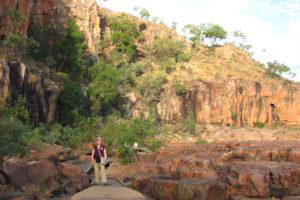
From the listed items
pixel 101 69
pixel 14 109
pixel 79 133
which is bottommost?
pixel 79 133

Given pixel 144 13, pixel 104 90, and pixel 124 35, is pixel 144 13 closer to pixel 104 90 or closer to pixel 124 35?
pixel 124 35

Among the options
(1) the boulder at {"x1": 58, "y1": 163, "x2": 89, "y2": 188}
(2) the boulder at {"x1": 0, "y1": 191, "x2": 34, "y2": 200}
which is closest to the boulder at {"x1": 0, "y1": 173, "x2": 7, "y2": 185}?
(2) the boulder at {"x1": 0, "y1": 191, "x2": 34, "y2": 200}

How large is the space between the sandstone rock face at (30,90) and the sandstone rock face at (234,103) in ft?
60.2

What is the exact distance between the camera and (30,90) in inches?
834

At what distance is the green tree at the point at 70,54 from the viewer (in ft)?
111

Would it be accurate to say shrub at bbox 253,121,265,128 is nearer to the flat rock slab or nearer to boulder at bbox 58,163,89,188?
boulder at bbox 58,163,89,188

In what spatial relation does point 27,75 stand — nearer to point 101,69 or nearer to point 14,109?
point 14,109

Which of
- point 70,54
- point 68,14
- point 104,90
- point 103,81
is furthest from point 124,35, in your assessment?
point 104,90

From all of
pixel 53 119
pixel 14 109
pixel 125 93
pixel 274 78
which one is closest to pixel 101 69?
pixel 125 93

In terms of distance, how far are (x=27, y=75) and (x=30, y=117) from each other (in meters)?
3.26

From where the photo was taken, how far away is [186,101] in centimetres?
4206

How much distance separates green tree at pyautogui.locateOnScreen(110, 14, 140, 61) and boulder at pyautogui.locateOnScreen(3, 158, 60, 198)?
3995cm

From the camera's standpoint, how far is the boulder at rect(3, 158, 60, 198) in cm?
781

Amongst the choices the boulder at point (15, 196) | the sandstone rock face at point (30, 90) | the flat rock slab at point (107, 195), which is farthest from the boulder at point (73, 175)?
the sandstone rock face at point (30, 90)
